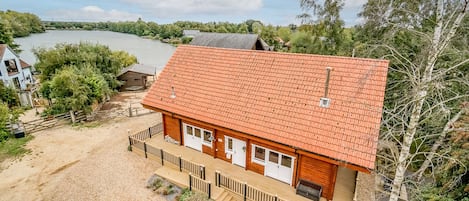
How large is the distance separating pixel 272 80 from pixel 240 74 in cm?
164

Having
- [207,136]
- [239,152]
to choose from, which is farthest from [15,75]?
[239,152]

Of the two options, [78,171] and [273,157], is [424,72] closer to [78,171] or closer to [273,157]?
[273,157]

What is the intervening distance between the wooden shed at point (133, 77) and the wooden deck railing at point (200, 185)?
2085 cm

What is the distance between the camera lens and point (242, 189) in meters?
8.53

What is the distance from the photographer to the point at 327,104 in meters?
8.51

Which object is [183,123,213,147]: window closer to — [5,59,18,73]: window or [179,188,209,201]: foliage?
[179,188,209,201]: foliage

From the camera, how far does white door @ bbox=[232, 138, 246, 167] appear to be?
9.73 metres

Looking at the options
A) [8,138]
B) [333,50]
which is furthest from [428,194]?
[8,138]

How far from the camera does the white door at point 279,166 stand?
8.82 metres

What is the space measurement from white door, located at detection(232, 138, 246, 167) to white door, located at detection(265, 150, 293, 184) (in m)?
1.10

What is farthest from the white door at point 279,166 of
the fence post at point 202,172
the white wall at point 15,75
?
the white wall at point 15,75

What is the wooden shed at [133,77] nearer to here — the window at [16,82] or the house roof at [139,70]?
the house roof at [139,70]

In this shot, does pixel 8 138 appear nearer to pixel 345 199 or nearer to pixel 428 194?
pixel 345 199

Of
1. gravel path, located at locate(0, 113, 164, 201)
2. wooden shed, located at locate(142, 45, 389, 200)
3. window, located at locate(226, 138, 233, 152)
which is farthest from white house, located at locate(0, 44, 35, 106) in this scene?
window, located at locate(226, 138, 233, 152)
